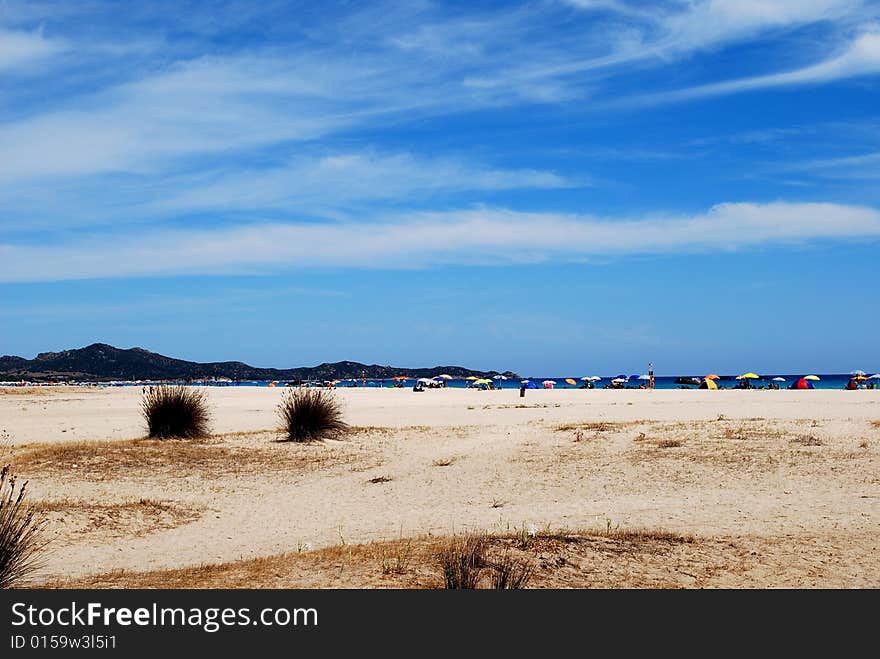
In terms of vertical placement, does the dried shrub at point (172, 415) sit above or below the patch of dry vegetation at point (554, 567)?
above

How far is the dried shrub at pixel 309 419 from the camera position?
21578mm

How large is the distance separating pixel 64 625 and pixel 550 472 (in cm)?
1131

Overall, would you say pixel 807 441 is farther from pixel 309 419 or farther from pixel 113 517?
pixel 113 517

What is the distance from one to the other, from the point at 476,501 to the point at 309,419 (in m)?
→ 8.51

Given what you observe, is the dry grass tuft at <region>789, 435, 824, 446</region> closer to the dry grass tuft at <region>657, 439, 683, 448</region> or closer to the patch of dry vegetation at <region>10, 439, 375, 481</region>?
the dry grass tuft at <region>657, 439, 683, 448</region>

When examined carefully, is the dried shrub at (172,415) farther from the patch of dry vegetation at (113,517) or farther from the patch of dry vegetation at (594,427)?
the patch of dry vegetation at (594,427)

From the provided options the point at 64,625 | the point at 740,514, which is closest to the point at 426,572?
the point at 64,625

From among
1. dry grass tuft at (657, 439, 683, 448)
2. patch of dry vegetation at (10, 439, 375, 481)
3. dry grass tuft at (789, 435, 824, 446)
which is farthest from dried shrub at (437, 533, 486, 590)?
dry grass tuft at (789, 435, 824, 446)

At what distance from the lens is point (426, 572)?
26.1ft

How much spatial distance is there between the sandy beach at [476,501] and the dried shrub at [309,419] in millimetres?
971

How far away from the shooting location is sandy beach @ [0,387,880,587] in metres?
8.55

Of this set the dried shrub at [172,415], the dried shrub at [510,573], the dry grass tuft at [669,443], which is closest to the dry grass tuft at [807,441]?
the dry grass tuft at [669,443]

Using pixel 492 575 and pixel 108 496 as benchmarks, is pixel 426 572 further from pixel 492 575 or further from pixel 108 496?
pixel 108 496

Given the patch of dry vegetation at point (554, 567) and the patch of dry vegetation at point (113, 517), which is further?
the patch of dry vegetation at point (113, 517)
